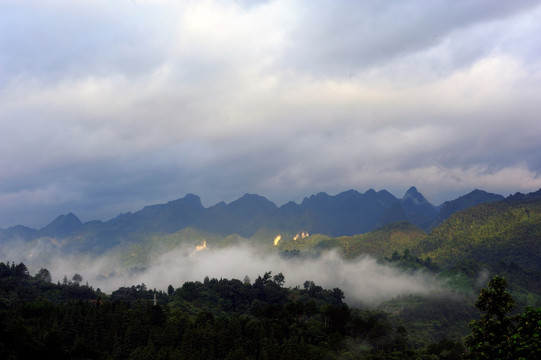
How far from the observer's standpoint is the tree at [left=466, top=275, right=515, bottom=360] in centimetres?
3588

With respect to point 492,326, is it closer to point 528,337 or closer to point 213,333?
point 528,337

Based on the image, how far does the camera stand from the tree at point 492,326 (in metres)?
35.9

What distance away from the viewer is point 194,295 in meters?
139

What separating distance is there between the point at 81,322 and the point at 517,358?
224 feet

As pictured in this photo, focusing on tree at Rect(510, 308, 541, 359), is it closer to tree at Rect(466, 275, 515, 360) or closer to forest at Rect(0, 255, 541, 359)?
tree at Rect(466, 275, 515, 360)

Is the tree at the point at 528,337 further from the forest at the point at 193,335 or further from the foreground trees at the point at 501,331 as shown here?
the forest at the point at 193,335

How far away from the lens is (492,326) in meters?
36.7

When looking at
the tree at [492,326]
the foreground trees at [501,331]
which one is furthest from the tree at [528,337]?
the tree at [492,326]

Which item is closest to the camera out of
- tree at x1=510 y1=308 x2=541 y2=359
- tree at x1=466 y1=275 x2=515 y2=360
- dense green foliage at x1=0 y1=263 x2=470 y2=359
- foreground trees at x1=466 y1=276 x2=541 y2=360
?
tree at x1=510 y1=308 x2=541 y2=359

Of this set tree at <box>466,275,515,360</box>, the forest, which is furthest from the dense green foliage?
tree at <box>466,275,515,360</box>

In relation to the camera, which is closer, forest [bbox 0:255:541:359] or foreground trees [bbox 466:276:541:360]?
foreground trees [bbox 466:276:541:360]

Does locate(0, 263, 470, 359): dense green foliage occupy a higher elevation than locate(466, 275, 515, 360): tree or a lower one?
lower

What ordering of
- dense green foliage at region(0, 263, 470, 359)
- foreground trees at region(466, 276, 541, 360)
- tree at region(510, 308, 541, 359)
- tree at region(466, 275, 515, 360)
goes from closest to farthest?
tree at region(510, 308, 541, 359), foreground trees at region(466, 276, 541, 360), tree at region(466, 275, 515, 360), dense green foliage at region(0, 263, 470, 359)

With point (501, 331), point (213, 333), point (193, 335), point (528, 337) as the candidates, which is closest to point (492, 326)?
point (501, 331)
